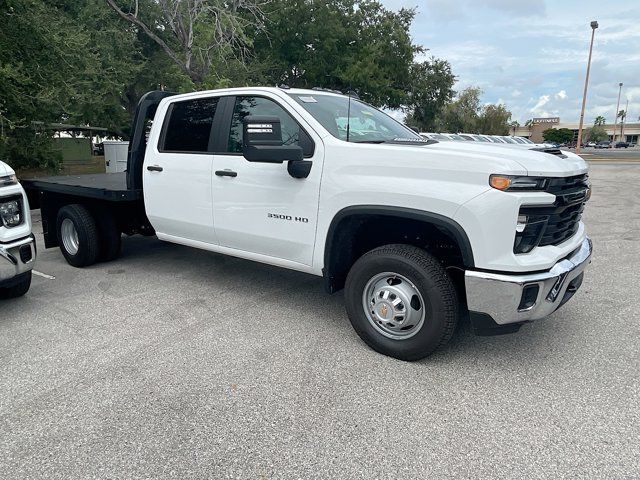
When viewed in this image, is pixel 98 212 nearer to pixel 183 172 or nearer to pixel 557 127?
pixel 183 172

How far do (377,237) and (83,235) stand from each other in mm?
3734

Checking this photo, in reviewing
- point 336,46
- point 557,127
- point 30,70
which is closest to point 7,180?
point 30,70

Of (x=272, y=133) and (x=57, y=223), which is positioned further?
(x=57, y=223)

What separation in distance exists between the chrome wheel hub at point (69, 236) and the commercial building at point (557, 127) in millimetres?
104717

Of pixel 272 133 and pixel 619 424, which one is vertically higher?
pixel 272 133

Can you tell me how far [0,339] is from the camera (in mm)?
3871

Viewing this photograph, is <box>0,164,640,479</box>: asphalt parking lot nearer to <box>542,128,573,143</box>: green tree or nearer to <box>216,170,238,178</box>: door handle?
<box>216,170,238,178</box>: door handle

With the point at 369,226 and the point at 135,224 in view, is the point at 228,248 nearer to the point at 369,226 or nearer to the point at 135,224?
the point at 369,226

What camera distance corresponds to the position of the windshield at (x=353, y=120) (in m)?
3.91

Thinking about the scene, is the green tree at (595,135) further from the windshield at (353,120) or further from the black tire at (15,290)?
Result: the black tire at (15,290)

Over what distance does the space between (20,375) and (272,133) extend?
239 centimetres

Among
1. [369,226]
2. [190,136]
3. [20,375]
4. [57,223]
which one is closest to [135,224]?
[57,223]

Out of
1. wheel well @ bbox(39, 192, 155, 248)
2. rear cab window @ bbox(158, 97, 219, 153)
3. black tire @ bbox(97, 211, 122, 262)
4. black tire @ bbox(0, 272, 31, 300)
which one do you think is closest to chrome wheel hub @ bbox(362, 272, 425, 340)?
rear cab window @ bbox(158, 97, 219, 153)

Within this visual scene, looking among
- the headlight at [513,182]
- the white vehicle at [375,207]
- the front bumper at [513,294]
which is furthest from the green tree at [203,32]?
the front bumper at [513,294]
